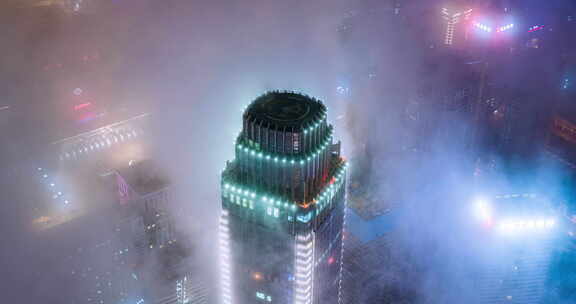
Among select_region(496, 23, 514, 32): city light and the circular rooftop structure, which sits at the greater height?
select_region(496, 23, 514, 32): city light

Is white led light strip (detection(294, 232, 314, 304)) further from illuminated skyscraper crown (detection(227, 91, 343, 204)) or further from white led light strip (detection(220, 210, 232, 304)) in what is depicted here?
white led light strip (detection(220, 210, 232, 304))

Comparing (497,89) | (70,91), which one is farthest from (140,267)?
(497,89)

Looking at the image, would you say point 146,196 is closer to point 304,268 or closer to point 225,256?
point 225,256

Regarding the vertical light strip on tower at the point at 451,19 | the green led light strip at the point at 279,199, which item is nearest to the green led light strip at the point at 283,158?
the green led light strip at the point at 279,199

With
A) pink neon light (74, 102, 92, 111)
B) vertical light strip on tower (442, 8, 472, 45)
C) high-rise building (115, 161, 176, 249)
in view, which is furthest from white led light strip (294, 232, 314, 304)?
vertical light strip on tower (442, 8, 472, 45)

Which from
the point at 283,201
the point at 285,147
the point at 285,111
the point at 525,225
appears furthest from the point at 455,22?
the point at 283,201
